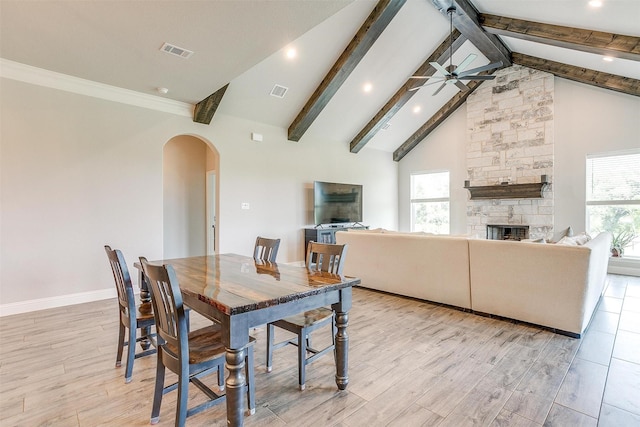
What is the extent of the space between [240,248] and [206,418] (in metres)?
3.95

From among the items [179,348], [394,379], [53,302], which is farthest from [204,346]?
[53,302]

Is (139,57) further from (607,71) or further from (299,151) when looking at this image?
(607,71)

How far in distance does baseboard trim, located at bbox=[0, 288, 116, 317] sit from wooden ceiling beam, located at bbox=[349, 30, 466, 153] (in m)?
5.79

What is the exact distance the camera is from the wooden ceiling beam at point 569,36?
404cm

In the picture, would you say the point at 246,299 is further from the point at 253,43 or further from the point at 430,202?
the point at 430,202

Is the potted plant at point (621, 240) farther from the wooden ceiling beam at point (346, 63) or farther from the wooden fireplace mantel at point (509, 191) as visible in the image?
the wooden ceiling beam at point (346, 63)

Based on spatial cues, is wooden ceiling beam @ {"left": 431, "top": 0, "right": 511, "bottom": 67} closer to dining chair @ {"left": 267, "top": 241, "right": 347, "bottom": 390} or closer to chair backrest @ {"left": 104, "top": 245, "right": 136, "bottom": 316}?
dining chair @ {"left": 267, "top": 241, "right": 347, "bottom": 390}

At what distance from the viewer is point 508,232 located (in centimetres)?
721

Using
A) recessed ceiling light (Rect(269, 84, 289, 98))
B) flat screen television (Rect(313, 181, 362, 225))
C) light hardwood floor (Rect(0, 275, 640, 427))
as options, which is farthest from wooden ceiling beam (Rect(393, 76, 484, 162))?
light hardwood floor (Rect(0, 275, 640, 427))

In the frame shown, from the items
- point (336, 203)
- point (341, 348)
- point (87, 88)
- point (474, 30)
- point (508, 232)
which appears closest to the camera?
point (341, 348)

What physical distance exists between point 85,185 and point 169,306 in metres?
3.51

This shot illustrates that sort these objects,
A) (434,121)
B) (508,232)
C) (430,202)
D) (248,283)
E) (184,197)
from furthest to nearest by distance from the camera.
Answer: (430,202) → (434,121) → (508,232) → (184,197) → (248,283)

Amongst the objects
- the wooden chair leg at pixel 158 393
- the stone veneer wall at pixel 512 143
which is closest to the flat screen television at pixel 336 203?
the stone veneer wall at pixel 512 143

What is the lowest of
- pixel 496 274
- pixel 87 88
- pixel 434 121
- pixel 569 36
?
pixel 496 274
